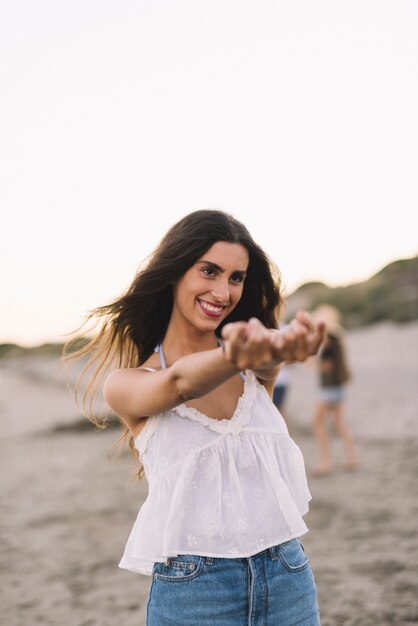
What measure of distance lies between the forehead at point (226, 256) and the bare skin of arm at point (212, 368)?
1.11ft

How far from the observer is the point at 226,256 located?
6.96 feet

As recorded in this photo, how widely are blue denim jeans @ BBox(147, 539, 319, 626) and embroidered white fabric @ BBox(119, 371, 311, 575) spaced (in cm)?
4

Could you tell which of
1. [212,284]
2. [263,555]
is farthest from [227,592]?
[212,284]

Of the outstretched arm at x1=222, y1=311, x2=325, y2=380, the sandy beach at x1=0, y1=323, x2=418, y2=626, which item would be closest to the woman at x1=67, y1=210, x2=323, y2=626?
the outstretched arm at x1=222, y1=311, x2=325, y2=380

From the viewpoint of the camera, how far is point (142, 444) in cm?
205

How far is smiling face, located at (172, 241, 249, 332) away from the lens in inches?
82.6

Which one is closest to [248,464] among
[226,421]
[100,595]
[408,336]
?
[226,421]

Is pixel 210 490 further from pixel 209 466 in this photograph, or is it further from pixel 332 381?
pixel 332 381

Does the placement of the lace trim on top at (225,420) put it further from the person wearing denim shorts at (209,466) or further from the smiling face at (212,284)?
the smiling face at (212,284)

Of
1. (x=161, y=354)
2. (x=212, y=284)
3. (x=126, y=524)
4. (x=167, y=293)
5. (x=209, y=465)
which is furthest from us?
(x=126, y=524)

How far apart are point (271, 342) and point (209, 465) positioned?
0.64m

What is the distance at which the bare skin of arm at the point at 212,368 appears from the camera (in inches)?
57.5

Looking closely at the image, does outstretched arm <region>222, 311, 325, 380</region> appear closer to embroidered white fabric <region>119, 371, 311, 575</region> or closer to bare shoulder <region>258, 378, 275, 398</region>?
embroidered white fabric <region>119, 371, 311, 575</region>

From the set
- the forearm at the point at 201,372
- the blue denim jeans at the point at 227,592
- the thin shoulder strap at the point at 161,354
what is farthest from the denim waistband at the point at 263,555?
the thin shoulder strap at the point at 161,354
